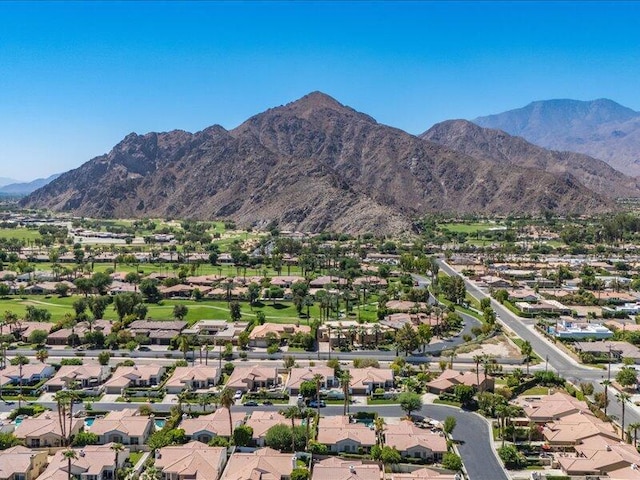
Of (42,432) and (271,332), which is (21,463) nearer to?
(42,432)

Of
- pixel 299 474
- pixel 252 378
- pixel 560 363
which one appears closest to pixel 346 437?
pixel 299 474

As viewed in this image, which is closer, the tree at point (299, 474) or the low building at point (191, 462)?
the tree at point (299, 474)

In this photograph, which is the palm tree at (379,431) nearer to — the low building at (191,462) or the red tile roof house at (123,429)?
the low building at (191,462)

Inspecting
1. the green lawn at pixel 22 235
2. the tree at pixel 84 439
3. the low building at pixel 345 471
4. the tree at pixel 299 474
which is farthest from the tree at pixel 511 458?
the green lawn at pixel 22 235

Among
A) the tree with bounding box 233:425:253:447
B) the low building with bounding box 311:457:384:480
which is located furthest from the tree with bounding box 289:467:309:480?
the tree with bounding box 233:425:253:447

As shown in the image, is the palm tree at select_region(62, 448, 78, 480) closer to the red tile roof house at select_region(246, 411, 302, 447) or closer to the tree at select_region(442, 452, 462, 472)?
the red tile roof house at select_region(246, 411, 302, 447)

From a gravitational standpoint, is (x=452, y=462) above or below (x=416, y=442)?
below

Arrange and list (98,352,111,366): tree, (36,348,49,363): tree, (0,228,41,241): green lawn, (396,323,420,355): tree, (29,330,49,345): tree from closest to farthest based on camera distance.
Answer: (98,352,111,366): tree, (36,348,49,363): tree, (396,323,420,355): tree, (29,330,49,345): tree, (0,228,41,241): green lawn
